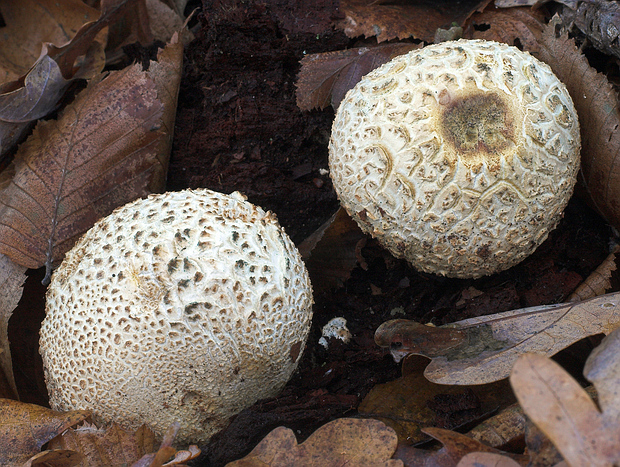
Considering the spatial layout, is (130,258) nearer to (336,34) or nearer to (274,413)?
(274,413)

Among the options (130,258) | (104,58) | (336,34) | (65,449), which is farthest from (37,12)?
(65,449)

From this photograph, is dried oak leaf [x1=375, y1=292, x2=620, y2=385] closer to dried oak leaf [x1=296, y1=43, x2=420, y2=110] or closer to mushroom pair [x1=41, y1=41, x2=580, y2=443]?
mushroom pair [x1=41, y1=41, x2=580, y2=443]

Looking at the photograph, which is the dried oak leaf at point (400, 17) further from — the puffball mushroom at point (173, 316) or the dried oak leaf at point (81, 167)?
the puffball mushroom at point (173, 316)

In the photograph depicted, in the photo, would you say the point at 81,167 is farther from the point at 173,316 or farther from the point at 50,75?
the point at 173,316

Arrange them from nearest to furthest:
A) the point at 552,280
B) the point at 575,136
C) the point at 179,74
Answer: the point at 575,136 < the point at 552,280 < the point at 179,74

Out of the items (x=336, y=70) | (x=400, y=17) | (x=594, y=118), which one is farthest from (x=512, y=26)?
(x=336, y=70)

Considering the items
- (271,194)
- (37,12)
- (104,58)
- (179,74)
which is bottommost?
(271,194)
